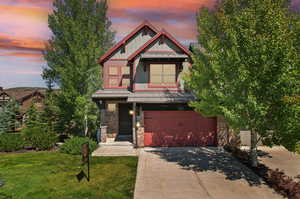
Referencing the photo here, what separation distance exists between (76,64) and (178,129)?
36.6 feet

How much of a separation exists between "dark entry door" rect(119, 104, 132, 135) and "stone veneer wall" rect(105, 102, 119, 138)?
Result: 18.4 inches

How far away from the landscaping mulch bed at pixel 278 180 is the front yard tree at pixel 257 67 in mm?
1312

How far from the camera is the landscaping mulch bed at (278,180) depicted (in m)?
8.12

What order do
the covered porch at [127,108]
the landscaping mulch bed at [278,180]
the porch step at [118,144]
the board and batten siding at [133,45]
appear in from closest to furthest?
1. the landscaping mulch bed at [278,180]
2. the covered porch at [127,108]
3. the porch step at [118,144]
4. the board and batten siding at [133,45]

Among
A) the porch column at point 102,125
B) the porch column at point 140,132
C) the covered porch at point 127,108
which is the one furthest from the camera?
the porch column at point 102,125

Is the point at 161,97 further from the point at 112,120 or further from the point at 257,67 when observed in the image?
the point at 257,67

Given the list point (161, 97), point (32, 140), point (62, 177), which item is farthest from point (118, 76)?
point (62, 177)

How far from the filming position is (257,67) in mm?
9156

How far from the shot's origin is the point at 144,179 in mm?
9703

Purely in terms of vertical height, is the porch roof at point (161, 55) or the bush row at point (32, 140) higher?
the porch roof at point (161, 55)

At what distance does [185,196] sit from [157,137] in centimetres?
794

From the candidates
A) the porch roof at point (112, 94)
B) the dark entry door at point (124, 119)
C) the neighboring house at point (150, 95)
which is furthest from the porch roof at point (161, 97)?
the dark entry door at point (124, 119)

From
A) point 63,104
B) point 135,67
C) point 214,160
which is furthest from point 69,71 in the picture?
point 214,160

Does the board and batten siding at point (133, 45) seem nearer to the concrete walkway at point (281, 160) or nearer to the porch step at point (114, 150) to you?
the porch step at point (114, 150)
